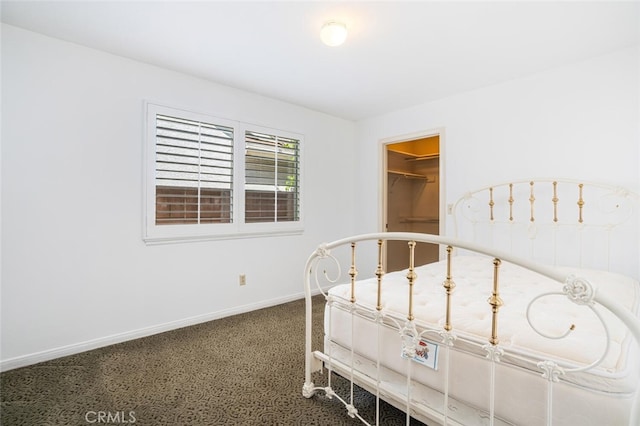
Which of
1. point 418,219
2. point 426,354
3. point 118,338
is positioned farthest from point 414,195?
point 118,338

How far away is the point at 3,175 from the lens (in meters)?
2.06

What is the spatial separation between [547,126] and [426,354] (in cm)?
253

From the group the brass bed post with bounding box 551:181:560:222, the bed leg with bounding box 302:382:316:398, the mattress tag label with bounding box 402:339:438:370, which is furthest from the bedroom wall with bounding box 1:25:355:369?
the brass bed post with bounding box 551:181:560:222

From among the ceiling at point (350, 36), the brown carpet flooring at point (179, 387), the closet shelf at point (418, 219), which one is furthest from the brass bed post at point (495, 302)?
the closet shelf at point (418, 219)

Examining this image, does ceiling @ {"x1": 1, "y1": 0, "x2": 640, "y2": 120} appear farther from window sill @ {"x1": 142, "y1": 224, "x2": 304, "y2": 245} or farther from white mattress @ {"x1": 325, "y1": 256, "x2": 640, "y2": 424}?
white mattress @ {"x1": 325, "y1": 256, "x2": 640, "y2": 424}

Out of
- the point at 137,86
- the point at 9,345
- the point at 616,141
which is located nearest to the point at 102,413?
the point at 9,345

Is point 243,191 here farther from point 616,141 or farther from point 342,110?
point 616,141

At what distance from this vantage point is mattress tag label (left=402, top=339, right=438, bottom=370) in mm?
1227

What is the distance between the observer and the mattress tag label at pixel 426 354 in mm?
1227

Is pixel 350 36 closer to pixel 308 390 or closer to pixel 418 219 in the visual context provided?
pixel 308 390

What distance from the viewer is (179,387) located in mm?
1904

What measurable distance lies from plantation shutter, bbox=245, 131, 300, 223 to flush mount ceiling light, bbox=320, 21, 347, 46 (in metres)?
1.51

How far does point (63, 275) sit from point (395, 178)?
3.96 m
